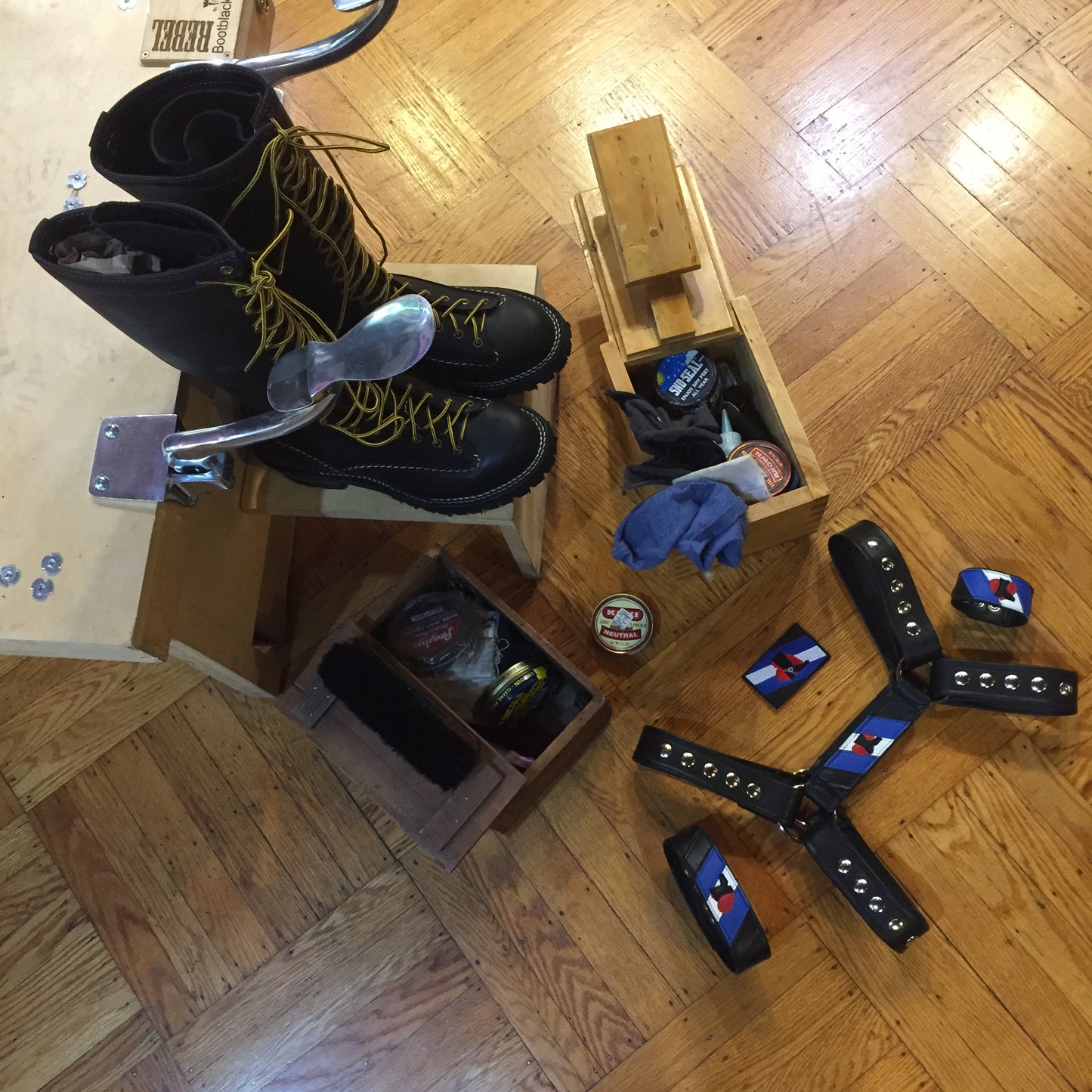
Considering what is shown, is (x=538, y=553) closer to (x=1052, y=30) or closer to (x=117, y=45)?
(x=117, y=45)

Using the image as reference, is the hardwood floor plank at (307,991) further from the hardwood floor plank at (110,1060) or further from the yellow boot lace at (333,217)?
the yellow boot lace at (333,217)

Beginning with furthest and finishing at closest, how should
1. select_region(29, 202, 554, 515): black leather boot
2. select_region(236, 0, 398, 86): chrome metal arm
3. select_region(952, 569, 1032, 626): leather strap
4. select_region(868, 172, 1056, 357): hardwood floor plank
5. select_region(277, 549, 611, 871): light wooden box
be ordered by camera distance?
select_region(868, 172, 1056, 357): hardwood floor plank, select_region(952, 569, 1032, 626): leather strap, select_region(277, 549, 611, 871): light wooden box, select_region(236, 0, 398, 86): chrome metal arm, select_region(29, 202, 554, 515): black leather boot

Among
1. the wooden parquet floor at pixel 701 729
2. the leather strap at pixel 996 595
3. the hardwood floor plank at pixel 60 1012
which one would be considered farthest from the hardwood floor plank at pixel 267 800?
the leather strap at pixel 996 595

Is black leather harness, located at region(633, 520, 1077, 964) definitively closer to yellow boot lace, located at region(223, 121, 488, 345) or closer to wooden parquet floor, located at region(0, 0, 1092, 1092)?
wooden parquet floor, located at region(0, 0, 1092, 1092)

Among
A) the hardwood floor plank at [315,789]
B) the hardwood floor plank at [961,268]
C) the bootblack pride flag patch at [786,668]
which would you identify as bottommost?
the hardwood floor plank at [315,789]

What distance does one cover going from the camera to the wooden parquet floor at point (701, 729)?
94cm

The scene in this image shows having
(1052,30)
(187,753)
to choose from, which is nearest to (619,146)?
(1052,30)

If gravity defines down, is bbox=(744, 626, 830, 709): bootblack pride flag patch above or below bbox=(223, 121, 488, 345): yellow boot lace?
below

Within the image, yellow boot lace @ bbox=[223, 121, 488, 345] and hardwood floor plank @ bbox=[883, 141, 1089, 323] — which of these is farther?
hardwood floor plank @ bbox=[883, 141, 1089, 323]

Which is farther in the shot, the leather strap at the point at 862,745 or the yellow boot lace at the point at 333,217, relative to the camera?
the leather strap at the point at 862,745

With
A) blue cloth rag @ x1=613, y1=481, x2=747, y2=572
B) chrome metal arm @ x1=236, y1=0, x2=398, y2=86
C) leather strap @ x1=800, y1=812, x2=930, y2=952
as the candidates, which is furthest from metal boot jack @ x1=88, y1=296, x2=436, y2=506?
leather strap @ x1=800, y1=812, x2=930, y2=952

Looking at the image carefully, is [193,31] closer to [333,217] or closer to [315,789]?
[333,217]

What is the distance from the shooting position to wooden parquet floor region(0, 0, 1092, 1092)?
36.8 inches

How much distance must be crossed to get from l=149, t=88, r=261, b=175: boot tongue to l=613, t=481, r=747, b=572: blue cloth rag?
0.51 m
